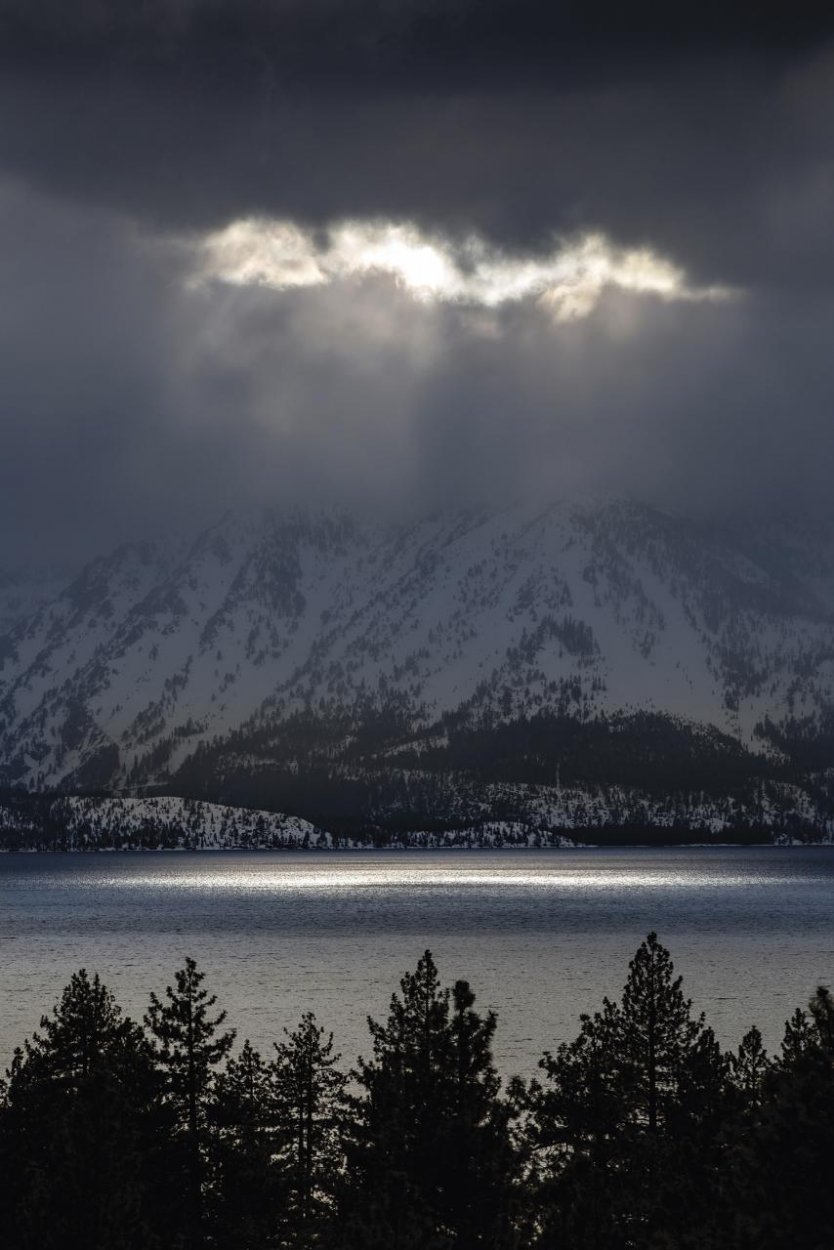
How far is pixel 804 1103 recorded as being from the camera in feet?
107

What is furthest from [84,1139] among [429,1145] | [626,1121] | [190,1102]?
[626,1121]

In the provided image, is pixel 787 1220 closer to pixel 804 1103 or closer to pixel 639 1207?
pixel 804 1103

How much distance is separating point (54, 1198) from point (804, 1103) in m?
25.6

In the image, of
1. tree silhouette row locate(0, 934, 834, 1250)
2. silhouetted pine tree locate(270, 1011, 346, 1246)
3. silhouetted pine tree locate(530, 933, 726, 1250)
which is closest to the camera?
tree silhouette row locate(0, 934, 834, 1250)

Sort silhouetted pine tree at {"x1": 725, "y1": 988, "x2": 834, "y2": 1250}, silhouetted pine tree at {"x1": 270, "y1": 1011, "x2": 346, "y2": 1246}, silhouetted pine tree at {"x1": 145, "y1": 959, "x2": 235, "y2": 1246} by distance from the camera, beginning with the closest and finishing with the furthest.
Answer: silhouetted pine tree at {"x1": 725, "y1": 988, "x2": 834, "y2": 1250} → silhouetted pine tree at {"x1": 145, "y1": 959, "x2": 235, "y2": 1246} → silhouetted pine tree at {"x1": 270, "y1": 1011, "x2": 346, "y2": 1246}

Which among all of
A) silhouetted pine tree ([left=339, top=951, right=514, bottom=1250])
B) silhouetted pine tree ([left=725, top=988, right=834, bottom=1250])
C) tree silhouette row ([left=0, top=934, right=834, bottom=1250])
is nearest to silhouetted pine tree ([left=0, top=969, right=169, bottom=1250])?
tree silhouette row ([left=0, top=934, right=834, bottom=1250])

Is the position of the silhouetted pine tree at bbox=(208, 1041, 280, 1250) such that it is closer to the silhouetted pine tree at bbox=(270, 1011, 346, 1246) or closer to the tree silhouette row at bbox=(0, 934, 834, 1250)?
the tree silhouette row at bbox=(0, 934, 834, 1250)

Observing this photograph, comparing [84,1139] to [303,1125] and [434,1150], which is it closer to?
[434,1150]

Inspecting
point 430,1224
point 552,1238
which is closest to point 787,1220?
point 430,1224

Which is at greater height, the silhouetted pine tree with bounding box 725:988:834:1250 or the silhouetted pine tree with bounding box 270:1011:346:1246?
the silhouetted pine tree with bounding box 725:988:834:1250

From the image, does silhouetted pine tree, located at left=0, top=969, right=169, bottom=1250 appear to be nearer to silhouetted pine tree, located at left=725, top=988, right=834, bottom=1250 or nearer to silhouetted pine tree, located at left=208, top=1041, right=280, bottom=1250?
silhouetted pine tree, located at left=208, top=1041, right=280, bottom=1250

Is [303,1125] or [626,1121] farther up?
[626,1121]

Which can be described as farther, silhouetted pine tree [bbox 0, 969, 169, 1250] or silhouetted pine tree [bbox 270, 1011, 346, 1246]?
silhouetted pine tree [bbox 270, 1011, 346, 1246]

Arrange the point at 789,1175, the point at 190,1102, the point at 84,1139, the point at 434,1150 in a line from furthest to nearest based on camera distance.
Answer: the point at 190,1102 → the point at 84,1139 → the point at 434,1150 → the point at 789,1175
